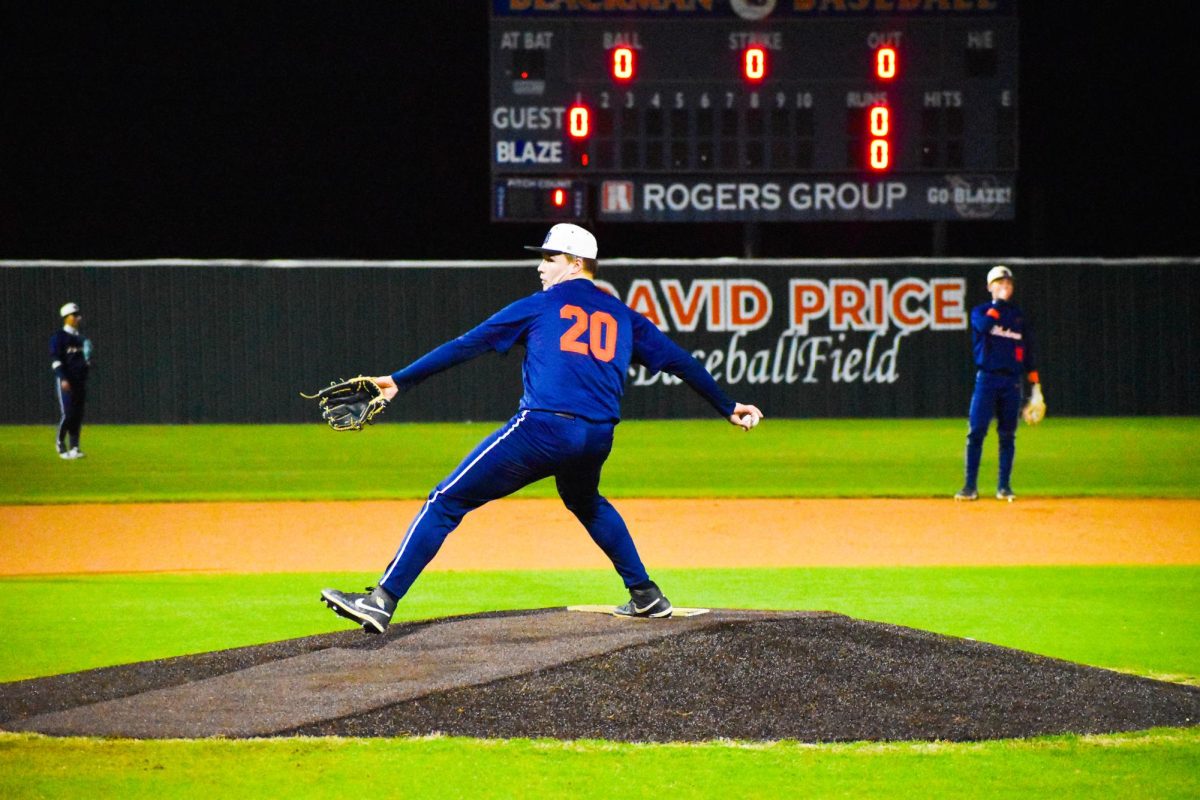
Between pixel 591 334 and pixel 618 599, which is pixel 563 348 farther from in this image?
pixel 618 599

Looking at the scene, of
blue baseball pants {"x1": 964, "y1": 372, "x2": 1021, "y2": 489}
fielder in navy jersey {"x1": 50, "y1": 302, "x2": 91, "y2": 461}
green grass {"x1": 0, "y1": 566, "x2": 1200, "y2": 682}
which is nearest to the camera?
green grass {"x1": 0, "y1": 566, "x2": 1200, "y2": 682}

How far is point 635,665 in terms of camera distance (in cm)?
576

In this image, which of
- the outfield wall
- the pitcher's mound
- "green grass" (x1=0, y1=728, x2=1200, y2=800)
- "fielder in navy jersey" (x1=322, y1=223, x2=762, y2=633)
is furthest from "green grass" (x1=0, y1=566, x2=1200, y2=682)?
the outfield wall

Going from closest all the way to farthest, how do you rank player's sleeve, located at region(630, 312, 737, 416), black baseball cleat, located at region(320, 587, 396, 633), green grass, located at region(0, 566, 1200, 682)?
black baseball cleat, located at region(320, 587, 396, 633) → player's sleeve, located at region(630, 312, 737, 416) → green grass, located at region(0, 566, 1200, 682)

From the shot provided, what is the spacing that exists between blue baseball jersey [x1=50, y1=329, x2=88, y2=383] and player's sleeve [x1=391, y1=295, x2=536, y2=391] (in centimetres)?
1194

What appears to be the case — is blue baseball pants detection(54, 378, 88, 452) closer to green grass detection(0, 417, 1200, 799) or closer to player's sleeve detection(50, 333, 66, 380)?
player's sleeve detection(50, 333, 66, 380)

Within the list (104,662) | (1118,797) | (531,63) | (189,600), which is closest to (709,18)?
(531,63)

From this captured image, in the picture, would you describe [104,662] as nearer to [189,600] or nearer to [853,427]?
[189,600]

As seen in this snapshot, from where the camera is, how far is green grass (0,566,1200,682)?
7008 mm

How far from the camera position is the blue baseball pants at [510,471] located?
20.4 feet

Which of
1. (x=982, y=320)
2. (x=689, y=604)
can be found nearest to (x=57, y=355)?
(x=982, y=320)

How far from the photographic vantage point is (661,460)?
17.5 meters

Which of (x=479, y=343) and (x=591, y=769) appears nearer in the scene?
A: (x=591, y=769)

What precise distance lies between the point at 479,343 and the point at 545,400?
1.11ft
